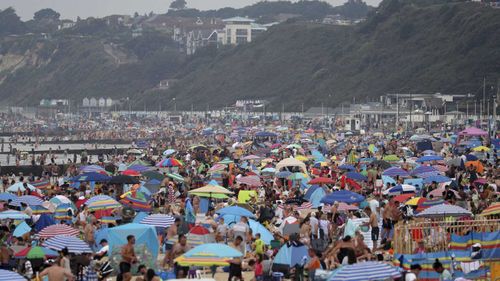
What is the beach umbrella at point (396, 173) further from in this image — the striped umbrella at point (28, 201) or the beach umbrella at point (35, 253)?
the beach umbrella at point (35, 253)

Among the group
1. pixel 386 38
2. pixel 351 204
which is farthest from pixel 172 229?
pixel 386 38

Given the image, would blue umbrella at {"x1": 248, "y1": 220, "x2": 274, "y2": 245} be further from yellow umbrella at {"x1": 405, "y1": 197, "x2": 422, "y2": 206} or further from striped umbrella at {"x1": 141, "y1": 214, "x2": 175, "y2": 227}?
yellow umbrella at {"x1": 405, "y1": 197, "x2": 422, "y2": 206}

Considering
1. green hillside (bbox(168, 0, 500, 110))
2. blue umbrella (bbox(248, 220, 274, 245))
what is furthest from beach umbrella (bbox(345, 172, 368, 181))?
green hillside (bbox(168, 0, 500, 110))

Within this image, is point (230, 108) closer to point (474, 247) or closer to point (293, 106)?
point (293, 106)

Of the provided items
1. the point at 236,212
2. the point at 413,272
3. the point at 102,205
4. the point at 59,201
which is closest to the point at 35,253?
the point at 236,212

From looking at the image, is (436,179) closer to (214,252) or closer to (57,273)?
(214,252)

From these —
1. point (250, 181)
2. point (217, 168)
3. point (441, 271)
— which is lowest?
point (217, 168)

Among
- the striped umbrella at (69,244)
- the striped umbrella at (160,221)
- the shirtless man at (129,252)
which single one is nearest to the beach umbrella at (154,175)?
the striped umbrella at (160,221)
